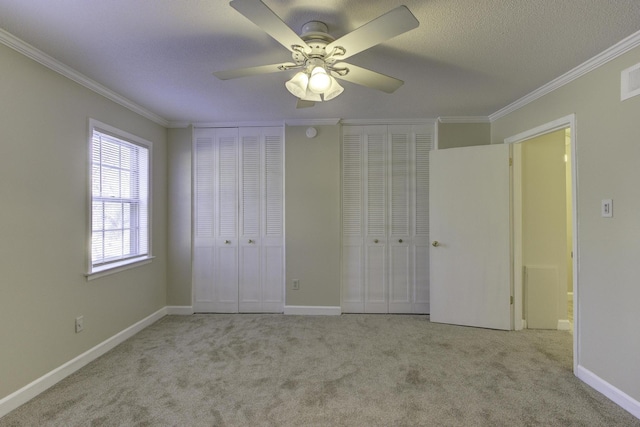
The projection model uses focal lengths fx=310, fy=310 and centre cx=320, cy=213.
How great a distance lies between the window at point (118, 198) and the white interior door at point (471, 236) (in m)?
3.10

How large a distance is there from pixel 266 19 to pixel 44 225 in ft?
6.78

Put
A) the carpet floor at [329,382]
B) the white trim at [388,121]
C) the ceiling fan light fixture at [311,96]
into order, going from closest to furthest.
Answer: the ceiling fan light fixture at [311,96] → the carpet floor at [329,382] → the white trim at [388,121]

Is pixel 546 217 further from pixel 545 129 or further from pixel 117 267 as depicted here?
pixel 117 267

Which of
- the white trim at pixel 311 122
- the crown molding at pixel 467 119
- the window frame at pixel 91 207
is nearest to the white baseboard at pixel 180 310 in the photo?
the window frame at pixel 91 207

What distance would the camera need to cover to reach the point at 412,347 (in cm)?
276

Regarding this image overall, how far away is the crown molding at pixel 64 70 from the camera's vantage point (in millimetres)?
1875

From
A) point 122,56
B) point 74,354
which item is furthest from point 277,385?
point 122,56

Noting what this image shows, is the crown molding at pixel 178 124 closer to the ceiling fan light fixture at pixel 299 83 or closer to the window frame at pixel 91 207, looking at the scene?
the window frame at pixel 91 207

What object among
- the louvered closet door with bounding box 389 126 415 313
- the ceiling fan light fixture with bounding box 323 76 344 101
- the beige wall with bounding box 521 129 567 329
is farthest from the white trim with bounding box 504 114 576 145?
the ceiling fan light fixture with bounding box 323 76 344 101

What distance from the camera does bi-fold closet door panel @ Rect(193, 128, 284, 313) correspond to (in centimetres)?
370

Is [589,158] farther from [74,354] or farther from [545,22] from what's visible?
[74,354]

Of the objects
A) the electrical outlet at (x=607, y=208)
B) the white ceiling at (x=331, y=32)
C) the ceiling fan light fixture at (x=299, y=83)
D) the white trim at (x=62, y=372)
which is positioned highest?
the white ceiling at (x=331, y=32)

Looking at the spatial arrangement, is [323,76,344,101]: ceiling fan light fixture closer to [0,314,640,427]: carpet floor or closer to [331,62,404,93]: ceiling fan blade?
[331,62,404,93]: ceiling fan blade

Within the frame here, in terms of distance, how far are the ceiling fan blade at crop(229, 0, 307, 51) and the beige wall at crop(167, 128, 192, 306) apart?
2580mm
